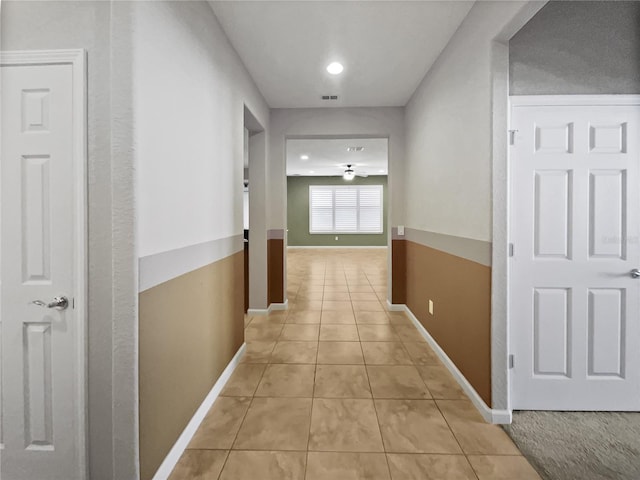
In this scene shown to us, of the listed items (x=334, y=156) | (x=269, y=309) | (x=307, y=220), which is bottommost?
(x=269, y=309)

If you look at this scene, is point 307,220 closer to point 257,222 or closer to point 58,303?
point 257,222

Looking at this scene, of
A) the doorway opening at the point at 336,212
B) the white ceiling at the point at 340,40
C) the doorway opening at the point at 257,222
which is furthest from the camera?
the doorway opening at the point at 336,212

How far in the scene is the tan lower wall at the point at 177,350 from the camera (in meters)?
1.43

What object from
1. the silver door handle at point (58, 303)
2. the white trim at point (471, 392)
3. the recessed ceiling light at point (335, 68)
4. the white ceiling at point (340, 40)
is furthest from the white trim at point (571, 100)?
the silver door handle at point (58, 303)

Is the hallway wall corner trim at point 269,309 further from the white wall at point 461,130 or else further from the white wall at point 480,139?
the white wall at point 480,139

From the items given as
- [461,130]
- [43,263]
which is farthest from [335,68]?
[43,263]

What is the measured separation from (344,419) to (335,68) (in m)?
3.15

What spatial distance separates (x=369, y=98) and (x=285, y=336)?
3.15 metres

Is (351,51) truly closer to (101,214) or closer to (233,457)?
(101,214)

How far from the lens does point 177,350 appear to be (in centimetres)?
169

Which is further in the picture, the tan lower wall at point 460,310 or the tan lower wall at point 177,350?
the tan lower wall at point 460,310

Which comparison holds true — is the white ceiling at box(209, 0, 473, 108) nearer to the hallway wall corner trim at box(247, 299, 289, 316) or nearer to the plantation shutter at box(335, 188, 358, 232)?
the hallway wall corner trim at box(247, 299, 289, 316)

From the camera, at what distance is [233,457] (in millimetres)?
1691

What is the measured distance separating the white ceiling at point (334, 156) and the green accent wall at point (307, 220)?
1.95 ft
